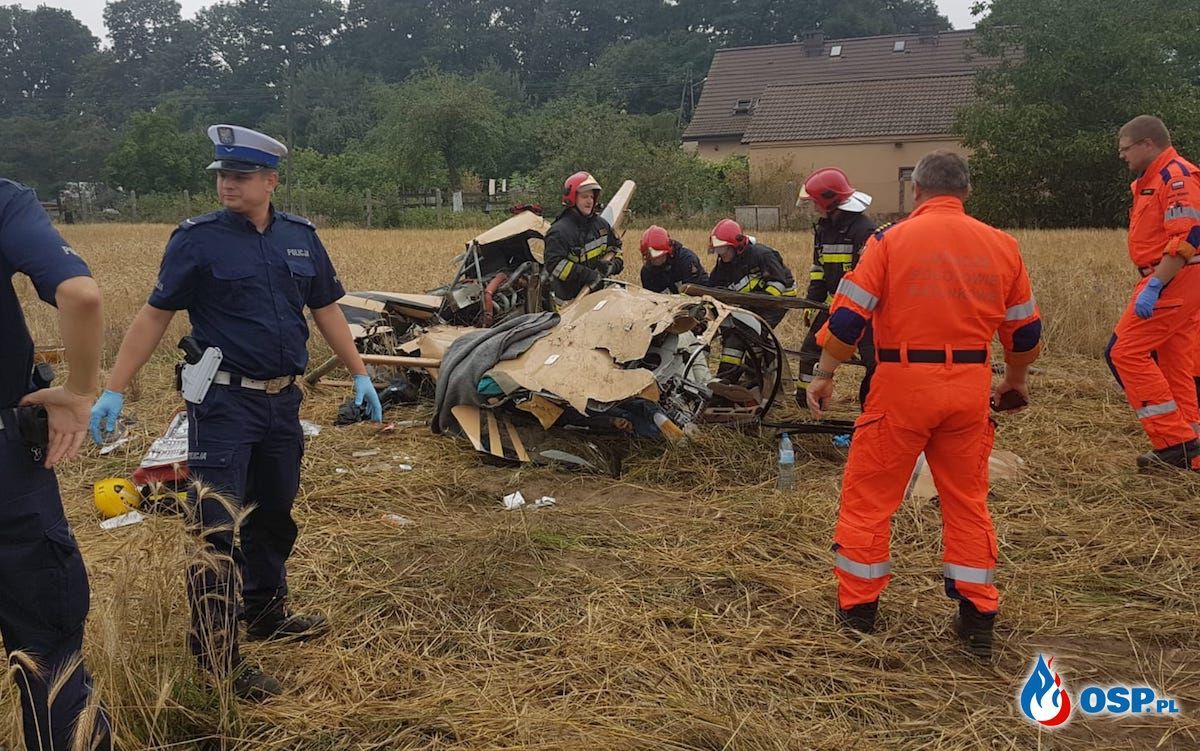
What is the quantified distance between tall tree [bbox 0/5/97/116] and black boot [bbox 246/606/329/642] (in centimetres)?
8286

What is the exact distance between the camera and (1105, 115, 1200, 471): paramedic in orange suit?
5055mm

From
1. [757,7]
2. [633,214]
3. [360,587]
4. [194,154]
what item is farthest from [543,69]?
[360,587]

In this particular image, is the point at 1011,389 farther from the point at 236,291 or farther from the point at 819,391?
the point at 236,291

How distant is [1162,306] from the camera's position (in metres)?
5.15

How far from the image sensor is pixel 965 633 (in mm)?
3318

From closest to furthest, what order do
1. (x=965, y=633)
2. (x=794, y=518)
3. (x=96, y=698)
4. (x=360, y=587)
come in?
1. (x=96, y=698)
2. (x=965, y=633)
3. (x=360, y=587)
4. (x=794, y=518)

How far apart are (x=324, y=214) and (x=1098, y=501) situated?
3182 cm

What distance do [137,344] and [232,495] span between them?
60cm

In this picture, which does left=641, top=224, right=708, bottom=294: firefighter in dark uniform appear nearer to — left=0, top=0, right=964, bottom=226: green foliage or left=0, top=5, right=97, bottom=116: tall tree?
left=0, top=0, right=964, bottom=226: green foliage

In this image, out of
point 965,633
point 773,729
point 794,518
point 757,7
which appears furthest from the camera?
point 757,7

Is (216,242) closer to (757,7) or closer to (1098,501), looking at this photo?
(1098,501)

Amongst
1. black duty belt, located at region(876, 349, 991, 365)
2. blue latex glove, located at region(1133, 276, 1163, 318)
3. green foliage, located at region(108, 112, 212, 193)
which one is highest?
green foliage, located at region(108, 112, 212, 193)

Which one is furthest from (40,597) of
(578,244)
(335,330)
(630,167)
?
(630,167)

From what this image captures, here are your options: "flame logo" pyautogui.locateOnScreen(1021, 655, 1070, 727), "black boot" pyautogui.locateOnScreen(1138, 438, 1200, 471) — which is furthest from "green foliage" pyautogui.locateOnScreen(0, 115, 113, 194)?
"flame logo" pyautogui.locateOnScreen(1021, 655, 1070, 727)
